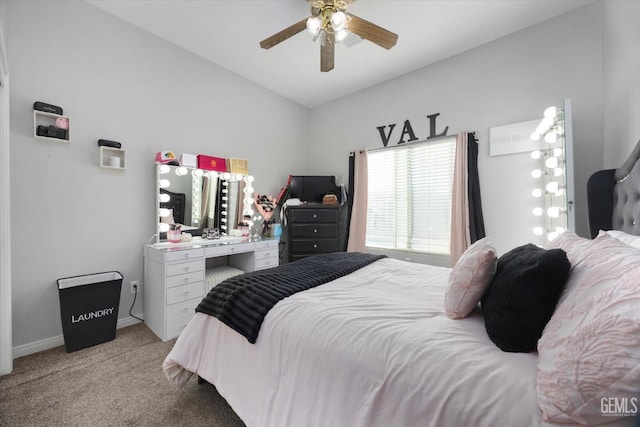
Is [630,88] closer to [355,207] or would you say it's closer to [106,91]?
[355,207]

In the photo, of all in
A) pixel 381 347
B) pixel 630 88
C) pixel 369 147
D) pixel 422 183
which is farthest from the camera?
pixel 369 147

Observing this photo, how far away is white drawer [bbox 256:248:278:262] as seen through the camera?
2.98 meters

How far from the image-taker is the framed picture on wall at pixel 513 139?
241 centimetres

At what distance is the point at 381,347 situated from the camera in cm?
88

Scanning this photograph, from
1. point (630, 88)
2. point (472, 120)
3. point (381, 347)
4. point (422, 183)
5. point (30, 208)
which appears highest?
point (472, 120)

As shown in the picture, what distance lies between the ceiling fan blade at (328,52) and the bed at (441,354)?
5.94 ft

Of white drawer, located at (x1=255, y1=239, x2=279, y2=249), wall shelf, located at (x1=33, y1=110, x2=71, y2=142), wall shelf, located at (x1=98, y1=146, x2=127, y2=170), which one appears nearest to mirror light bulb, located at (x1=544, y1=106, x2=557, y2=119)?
white drawer, located at (x1=255, y1=239, x2=279, y2=249)

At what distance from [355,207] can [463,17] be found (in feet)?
7.55

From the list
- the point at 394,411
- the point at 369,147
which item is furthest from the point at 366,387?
the point at 369,147

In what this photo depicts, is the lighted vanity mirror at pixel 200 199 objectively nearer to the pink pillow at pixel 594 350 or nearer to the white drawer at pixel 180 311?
the white drawer at pixel 180 311

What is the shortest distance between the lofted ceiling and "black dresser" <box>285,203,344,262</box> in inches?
69.8

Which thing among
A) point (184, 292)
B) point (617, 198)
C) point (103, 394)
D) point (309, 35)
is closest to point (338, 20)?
point (309, 35)

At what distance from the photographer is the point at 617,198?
1614 millimetres

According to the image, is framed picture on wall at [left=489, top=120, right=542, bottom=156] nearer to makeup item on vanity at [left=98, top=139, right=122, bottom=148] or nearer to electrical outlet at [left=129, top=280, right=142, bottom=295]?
makeup item on vanity at [left=98, top=139, right=122, bottom=148]
